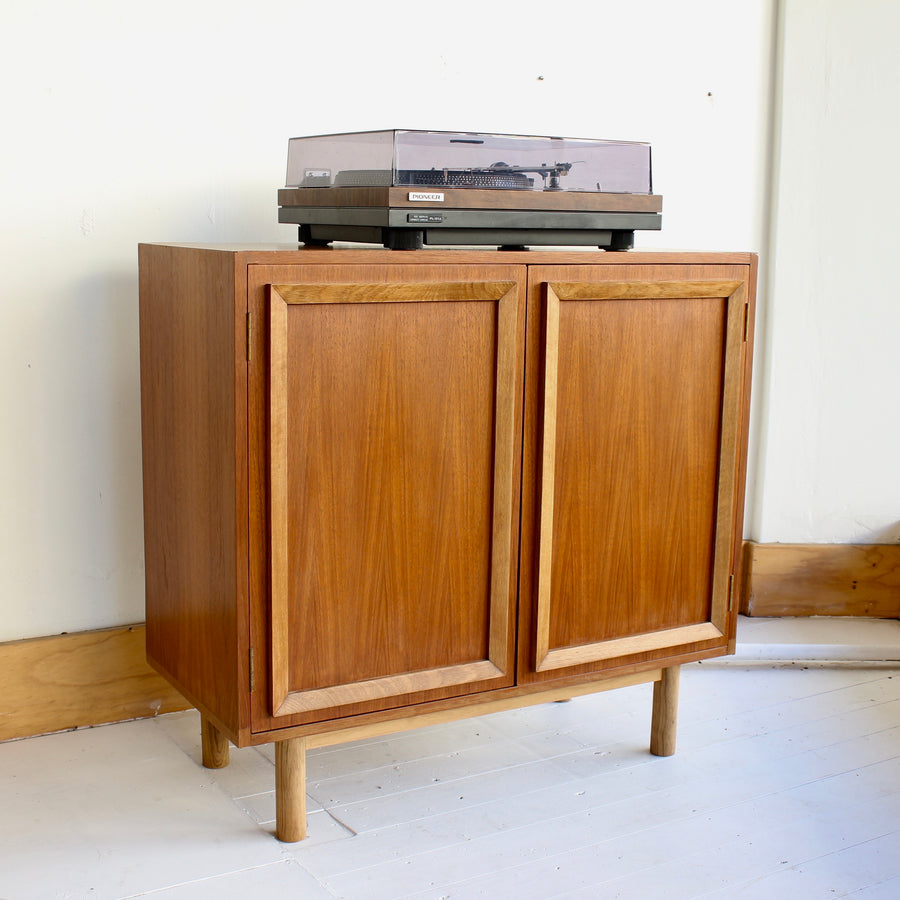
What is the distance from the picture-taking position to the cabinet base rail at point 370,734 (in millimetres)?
1810

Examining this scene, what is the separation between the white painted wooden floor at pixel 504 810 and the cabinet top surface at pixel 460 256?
3.08ft

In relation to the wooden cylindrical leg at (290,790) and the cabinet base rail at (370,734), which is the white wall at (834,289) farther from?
the wooden cylindrical leg at (290,790)

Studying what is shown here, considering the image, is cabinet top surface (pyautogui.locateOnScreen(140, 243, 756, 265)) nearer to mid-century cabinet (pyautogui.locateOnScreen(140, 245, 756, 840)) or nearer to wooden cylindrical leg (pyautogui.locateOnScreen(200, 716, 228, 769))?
mid-century cabinet (pyautogui.locateOnScreen(140, 245, 756, 840))

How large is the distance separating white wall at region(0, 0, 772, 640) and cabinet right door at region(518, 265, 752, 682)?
769 millimetres

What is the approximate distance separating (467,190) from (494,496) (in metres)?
0.50

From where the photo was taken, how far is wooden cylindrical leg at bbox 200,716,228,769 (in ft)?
6.71

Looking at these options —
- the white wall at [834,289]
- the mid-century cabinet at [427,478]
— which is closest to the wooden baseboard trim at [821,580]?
the white wall at [834,289]

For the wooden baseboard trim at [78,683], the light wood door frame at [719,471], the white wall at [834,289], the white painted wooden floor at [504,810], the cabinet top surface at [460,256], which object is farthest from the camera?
the white wall at [834,289]

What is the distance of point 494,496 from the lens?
1.85 meters

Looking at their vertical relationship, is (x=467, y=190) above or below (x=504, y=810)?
above

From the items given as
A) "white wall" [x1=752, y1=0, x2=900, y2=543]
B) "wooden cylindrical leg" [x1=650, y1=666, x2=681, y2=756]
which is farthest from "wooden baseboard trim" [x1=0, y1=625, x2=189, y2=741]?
"white wall" [x1=752, y1=0, x2=900, y2=543]

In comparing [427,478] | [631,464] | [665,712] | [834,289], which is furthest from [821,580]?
[427,478]

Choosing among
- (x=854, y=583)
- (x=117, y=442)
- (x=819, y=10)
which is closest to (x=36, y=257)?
(x=117, y=442)

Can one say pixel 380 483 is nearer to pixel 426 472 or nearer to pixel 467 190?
pixel 426 472
